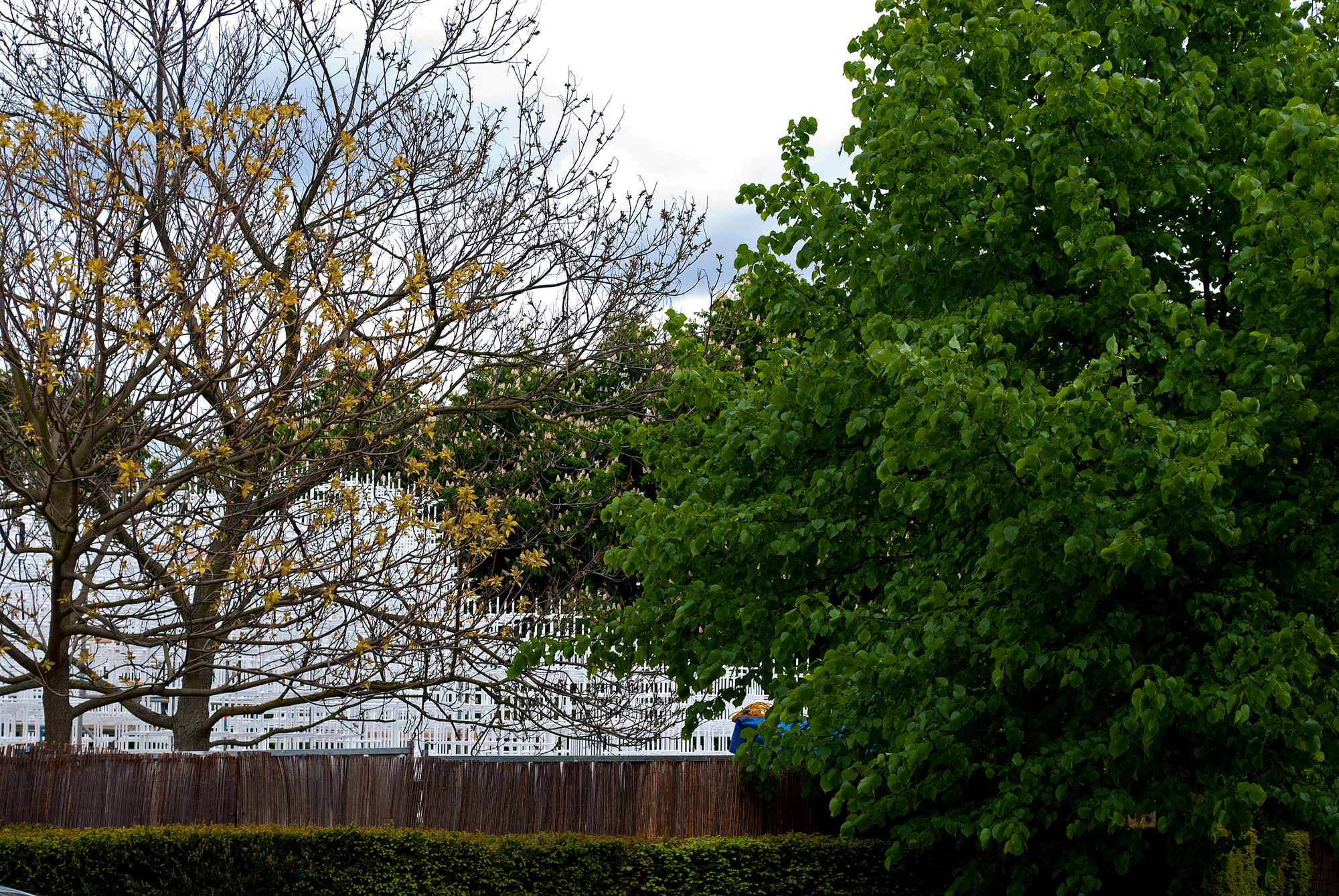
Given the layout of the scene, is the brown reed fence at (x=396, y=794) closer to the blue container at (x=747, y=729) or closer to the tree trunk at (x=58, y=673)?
the tree trunk at (x=58, y=673)

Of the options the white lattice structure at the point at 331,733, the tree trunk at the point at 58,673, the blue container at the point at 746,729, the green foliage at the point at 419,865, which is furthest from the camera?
the white lattice structure at the point at 331,733

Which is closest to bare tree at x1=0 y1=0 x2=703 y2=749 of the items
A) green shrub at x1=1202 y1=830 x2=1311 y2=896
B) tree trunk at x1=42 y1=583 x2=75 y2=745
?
tree trunk at x1=42 y1=583 x2=75 y2=745

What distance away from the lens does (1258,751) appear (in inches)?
264

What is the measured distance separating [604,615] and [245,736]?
30.9ft

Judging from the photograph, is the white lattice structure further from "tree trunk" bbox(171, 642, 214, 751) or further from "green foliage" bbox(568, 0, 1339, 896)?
"green foliage" bbox(568, 0, 1339, 896)

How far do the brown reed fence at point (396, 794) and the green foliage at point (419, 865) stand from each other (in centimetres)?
84

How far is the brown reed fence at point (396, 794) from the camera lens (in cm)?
1054

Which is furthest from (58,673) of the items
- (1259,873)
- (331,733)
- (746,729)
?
→ (1259,873)

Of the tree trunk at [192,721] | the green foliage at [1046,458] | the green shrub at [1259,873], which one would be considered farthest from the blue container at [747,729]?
the tree trunk at [192,721]

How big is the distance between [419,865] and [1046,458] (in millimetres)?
6619

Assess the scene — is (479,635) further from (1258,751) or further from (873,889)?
(1258,751)

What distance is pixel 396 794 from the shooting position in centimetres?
1093

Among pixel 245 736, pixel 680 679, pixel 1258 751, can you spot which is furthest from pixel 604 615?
pixel 245 736

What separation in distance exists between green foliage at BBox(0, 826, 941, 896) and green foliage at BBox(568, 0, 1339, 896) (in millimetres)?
1803
